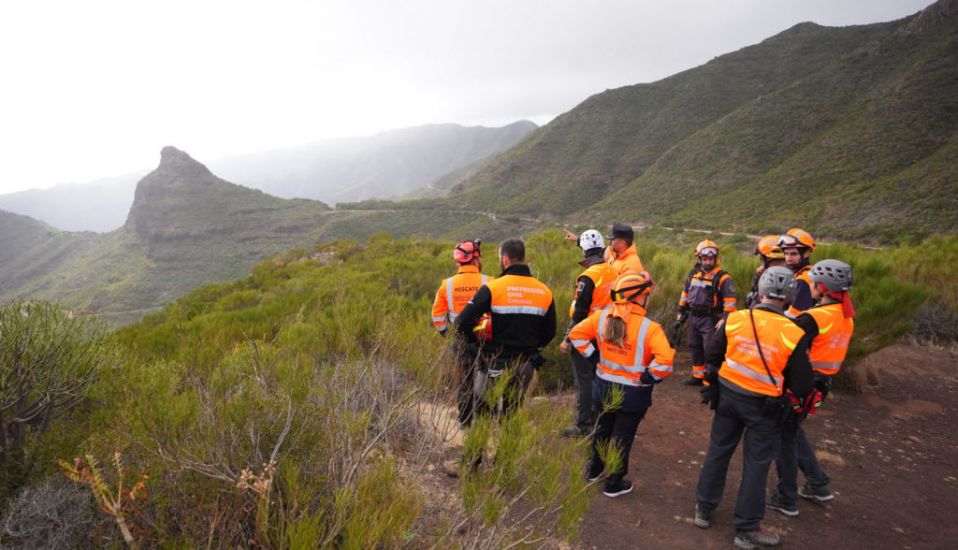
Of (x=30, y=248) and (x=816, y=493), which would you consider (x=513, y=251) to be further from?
(x=30, y=248)

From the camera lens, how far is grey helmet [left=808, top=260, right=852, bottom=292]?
11.3ft

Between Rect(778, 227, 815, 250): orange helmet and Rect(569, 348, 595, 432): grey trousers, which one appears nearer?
Rect(778, 227, 815, 250): orange helmet

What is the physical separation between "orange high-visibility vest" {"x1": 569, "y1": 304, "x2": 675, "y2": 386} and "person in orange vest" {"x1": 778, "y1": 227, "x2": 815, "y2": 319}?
1758mm

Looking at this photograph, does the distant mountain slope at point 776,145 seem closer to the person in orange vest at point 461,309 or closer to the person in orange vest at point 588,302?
the person in orange vest at point 588,302

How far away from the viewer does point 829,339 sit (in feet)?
11.4

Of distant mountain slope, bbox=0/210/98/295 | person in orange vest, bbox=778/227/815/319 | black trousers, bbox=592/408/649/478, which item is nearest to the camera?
black trousers, bbox=592/408/649/478

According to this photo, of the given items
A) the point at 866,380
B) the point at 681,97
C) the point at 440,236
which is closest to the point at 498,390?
the point at 866,380

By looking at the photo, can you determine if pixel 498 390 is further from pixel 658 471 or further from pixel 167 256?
pixel 167 256

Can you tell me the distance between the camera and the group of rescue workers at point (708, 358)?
2.99 meters

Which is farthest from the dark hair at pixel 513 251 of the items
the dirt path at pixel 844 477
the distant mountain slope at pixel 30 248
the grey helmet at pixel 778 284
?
the distant mountain slope at pixel 30 248

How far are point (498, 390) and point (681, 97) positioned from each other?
241 ft

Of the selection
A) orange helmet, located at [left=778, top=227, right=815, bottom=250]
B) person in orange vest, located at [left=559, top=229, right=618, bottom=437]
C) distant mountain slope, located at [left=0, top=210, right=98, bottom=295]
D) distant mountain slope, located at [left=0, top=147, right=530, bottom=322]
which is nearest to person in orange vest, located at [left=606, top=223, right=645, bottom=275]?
person in orange vest, located at [left=559, top=229, right=618, bottom=437]

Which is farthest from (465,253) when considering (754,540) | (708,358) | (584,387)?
(754,540)

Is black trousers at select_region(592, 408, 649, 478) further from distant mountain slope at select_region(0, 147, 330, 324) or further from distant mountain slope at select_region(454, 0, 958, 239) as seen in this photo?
distant mountain slope at select_region(0, 147, 330, 324)
